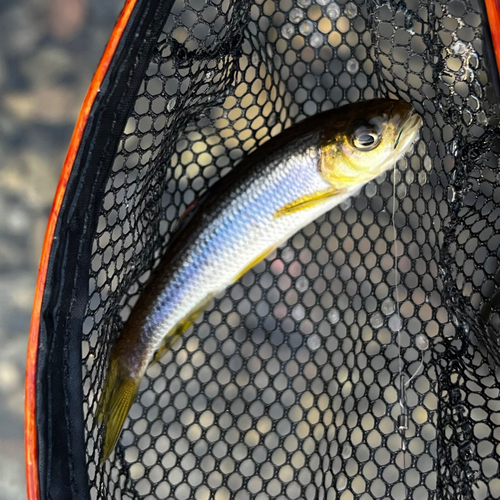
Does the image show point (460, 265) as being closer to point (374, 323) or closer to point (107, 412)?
point (374, 323)

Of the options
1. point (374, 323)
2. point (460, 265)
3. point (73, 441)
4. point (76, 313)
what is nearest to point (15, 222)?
point (76, 313)

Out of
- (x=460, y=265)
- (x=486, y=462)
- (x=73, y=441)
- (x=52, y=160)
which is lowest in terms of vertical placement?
(x=486, y=462)

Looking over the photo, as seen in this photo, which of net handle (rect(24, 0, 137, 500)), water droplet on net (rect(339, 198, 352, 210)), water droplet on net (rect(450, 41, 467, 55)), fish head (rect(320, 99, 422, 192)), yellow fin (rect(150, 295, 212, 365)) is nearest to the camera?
net handle (rect(24, 0, 137, 500))

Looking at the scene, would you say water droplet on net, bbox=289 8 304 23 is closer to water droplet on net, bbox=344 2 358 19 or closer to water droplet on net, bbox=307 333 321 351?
water droplet on net, bbox=344 2 358 19

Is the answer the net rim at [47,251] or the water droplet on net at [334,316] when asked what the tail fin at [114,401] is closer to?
the net rim at [47,251]

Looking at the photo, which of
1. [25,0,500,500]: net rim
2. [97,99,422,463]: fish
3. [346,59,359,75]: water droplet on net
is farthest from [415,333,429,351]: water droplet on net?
[25,0,500,500]: net rim

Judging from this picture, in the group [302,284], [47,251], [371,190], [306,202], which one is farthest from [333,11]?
[47,251]
